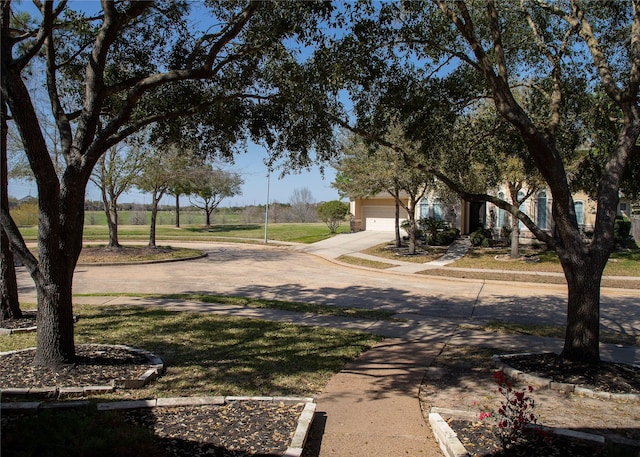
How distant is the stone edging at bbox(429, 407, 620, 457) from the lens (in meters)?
4.07

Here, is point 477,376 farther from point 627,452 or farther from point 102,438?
point 102,438

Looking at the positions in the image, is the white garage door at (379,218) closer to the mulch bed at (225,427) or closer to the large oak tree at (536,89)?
the large oak tree at (536,89)

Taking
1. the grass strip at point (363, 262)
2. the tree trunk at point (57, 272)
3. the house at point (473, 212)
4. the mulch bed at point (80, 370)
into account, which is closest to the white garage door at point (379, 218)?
the house at point (473, 212)

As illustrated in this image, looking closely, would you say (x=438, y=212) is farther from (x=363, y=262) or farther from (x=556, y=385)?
(x=556, y=385)

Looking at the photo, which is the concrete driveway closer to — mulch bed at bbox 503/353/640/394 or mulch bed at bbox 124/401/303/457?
mulch bed at bbox 503/353/640/394

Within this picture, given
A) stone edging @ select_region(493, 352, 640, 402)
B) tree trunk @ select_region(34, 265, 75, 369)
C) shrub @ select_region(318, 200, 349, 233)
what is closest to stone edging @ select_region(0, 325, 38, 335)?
tree trunk @ select_region(34, 265, 75, 369)

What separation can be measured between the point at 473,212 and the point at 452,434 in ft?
101

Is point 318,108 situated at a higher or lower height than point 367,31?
lower

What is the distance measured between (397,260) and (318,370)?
16308 mm

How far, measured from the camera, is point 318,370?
6570 mm

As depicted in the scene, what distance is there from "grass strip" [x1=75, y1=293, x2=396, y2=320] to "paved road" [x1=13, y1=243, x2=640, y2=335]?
2.51 feet

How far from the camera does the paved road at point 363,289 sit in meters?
11.5

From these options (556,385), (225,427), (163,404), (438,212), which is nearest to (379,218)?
(438,212)

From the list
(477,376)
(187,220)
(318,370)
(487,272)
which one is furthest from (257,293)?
(187,220)
